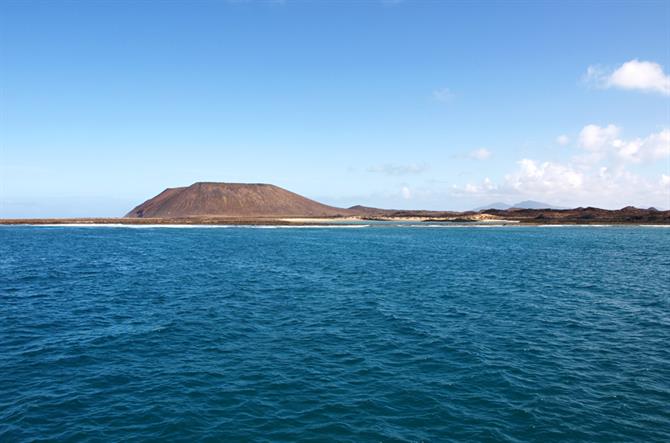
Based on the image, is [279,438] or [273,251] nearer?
[279,438]

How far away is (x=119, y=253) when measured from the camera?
63.0 m

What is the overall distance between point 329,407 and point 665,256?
64.4m

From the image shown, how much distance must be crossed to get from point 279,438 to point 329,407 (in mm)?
2369

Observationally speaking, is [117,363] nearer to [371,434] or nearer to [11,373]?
[11,373]

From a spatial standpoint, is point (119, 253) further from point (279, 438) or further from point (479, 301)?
point (279, 438)

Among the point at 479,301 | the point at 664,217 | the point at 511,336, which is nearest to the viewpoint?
the point at 511,336

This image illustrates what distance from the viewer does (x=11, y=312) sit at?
27375mm

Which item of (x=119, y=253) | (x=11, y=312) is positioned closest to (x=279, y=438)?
(x=11, y=312)

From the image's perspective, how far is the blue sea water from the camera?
520 inches

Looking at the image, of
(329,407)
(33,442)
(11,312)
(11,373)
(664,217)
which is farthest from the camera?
(664,217)

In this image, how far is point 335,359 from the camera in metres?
18.8

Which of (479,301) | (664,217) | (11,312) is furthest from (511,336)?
(664,217)

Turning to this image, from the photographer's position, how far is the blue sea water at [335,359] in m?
13.2

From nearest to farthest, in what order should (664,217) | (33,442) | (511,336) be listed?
(33,442), (511,336), (664,217)
